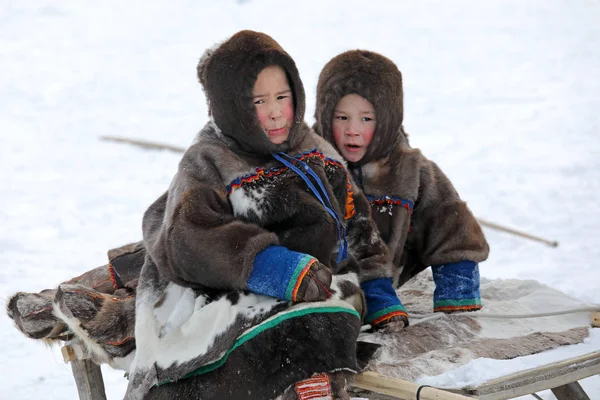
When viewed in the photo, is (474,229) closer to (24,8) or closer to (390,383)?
(390,383)

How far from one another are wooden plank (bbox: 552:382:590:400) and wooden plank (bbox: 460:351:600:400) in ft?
1.31

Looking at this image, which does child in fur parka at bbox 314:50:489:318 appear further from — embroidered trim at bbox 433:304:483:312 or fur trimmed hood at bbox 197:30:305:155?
fur trimmed hood at bbox 197:30:305:155

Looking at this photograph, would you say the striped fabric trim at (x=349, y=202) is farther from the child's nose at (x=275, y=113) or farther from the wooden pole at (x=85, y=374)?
the wooden pole at (x=85, y=374)

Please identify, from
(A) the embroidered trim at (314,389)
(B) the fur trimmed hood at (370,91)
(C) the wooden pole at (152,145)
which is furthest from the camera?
(C) the wooden pole at (152,145)

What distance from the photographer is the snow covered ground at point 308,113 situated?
17.0 ft

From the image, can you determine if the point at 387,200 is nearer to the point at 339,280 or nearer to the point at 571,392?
the point at 339,280

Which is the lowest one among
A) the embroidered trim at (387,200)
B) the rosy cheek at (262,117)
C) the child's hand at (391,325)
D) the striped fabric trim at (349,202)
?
the child's hand at (391,325)

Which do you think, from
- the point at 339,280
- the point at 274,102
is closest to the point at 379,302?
the point at 339,280

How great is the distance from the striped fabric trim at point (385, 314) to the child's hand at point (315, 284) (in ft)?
1.36

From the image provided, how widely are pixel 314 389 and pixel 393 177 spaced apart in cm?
100

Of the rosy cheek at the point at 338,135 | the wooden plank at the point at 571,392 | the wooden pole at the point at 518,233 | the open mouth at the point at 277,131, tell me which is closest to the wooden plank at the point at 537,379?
the wooden plank at the point at 571,392

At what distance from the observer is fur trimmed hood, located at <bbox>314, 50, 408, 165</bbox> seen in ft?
8.66

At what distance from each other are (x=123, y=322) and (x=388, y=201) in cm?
97

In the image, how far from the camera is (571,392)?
2740mm
